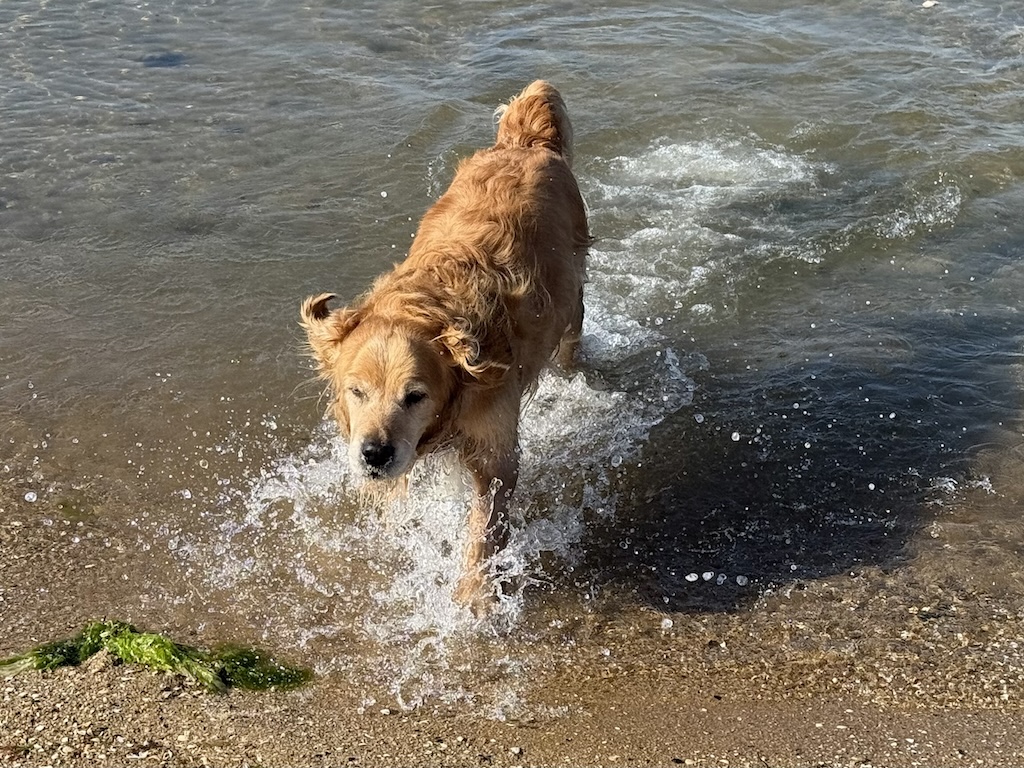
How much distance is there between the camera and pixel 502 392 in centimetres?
478

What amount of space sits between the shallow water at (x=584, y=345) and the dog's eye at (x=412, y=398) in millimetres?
1020

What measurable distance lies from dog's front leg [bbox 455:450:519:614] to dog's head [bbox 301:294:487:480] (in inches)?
17.5

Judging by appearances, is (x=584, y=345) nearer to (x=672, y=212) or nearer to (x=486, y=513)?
(x=672, y=212)

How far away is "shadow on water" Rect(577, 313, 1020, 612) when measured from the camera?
4.98 m

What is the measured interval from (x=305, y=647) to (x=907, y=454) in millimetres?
3378

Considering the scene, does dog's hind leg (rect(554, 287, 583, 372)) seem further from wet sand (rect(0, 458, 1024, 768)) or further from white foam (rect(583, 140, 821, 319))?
wet sand (rect(0, 458, 1024, 768))

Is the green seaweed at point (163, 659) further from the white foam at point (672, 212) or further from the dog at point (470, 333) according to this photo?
the white foam at point (672, 212)

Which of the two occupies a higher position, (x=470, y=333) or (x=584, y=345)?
(x=470, y=333)

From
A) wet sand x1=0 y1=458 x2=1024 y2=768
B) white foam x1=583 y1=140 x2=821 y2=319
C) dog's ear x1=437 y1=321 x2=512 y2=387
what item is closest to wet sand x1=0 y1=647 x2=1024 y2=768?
wet sand x1=0 y1=458 x2=1024 y2=768

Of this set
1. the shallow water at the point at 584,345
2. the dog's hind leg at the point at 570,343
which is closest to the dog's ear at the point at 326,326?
the shallow water at the point at 584,345

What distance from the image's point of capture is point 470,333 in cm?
447

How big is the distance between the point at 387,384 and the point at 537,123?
8.28ft

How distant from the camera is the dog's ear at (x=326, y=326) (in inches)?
177

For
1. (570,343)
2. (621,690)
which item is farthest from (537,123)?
(621,690)
